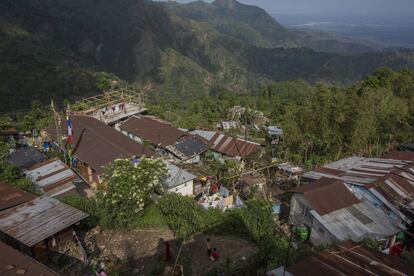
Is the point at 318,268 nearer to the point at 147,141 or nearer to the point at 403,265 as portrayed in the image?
the point at 403,265

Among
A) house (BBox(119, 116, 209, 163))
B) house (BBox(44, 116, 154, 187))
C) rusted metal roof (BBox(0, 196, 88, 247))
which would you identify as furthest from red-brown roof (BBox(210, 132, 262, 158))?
rusted metal roof (BBox(0, 196, 88, 247))

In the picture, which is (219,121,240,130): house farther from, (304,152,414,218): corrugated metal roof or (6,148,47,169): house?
(6,148,47,169): house

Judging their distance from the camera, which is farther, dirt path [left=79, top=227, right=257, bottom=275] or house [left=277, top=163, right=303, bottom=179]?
house [left=277, top=163, right=303, bottom=179]

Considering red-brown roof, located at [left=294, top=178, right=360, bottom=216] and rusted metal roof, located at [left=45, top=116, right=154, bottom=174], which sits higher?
red-brown roof, located at [left=294, top=178, right=360, bottom=216]

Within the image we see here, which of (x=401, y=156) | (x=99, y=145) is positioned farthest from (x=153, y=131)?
(x=401, y=156)

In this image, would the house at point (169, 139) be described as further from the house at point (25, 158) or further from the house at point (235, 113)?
the house at point (235, 113)

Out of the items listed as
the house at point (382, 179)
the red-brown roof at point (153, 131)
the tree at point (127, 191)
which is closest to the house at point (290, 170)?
the house at point (382, 179)

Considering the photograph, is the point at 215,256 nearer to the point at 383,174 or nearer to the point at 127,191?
the point at 127,191
